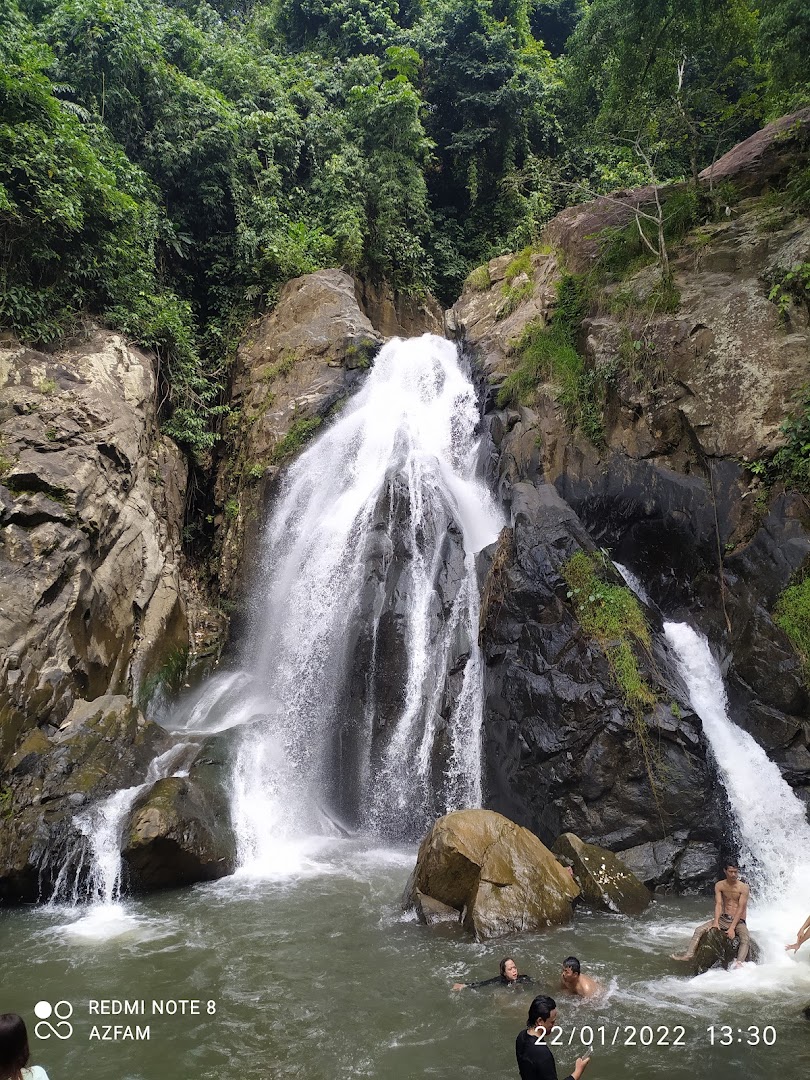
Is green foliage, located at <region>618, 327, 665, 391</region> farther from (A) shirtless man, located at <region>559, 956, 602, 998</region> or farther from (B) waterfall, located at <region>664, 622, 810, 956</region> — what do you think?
(A) shirtless man, located at <region>559, 956, 602, 998</region>

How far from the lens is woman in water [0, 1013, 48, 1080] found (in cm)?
290

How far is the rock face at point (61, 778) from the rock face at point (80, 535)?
1.26ft

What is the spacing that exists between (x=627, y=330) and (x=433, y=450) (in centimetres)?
514

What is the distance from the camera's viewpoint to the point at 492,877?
763cm

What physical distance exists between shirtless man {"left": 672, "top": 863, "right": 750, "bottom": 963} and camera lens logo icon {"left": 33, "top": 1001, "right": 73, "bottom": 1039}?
5.53 m

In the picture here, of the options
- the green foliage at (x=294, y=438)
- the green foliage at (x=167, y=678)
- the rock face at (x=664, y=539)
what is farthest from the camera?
the green foliage at (x=294, y=438)

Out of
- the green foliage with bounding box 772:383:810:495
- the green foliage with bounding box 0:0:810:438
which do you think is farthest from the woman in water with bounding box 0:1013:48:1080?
the green foliage with bounding box 0:0:810:438

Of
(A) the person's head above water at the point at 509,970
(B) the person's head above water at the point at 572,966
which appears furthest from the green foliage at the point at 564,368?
(A) the person's head above water at the point at 509,970

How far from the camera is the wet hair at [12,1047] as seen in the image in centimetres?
290

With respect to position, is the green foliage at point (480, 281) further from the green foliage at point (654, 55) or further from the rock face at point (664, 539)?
the rock face at point (664, 539)

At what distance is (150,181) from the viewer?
1920 centimetres

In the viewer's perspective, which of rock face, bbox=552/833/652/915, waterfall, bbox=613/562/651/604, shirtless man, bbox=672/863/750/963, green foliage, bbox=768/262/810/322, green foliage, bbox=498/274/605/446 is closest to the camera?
shirtless man, bbox=672/863/750/963

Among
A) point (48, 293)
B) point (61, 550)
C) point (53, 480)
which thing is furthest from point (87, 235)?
point (61, 550)

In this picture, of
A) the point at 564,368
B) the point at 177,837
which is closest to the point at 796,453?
the point at 564,368
